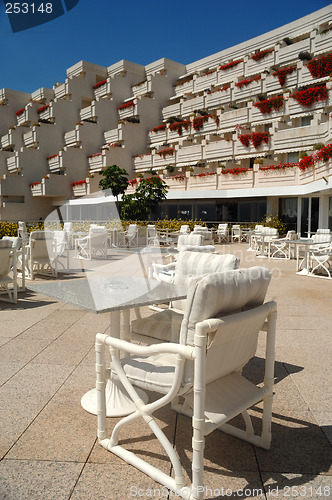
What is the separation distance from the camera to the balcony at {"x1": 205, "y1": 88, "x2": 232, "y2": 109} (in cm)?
2892

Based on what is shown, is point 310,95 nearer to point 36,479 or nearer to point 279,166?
point 279,166

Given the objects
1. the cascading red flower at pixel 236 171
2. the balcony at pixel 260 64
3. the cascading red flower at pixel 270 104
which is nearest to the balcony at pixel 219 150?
the cascading red flower at pixel 270 104

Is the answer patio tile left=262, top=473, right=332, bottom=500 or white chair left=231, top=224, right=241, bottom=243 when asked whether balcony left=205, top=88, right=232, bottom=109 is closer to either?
white chair left=231, top=224, right=241, bottom=243

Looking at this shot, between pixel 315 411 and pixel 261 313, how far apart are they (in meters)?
1.06

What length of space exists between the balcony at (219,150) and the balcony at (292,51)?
7286mm

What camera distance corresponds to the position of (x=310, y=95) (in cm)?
2220

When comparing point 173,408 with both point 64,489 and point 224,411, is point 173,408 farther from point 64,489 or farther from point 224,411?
point 64,489

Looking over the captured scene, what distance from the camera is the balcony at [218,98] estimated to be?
2892 centimetres

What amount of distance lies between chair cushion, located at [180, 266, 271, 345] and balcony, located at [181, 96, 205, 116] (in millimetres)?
31077

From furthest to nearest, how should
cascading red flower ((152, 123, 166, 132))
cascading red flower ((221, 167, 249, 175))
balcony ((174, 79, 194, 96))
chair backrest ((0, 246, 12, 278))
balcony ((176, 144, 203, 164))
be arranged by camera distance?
balcony ((174, 79, 194, 96)) < cascading red flower ((152, 123, 166, 132)) < balcony ((176, 144, 203, 164)) < cascading red flower ((221, 167, 249, 175)) < chair backrest ((0, 246, 12, 278))

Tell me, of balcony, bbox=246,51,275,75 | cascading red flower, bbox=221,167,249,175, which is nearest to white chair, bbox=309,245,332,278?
cascading red flower, bbox=221,167,249,175

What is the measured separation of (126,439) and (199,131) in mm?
28595

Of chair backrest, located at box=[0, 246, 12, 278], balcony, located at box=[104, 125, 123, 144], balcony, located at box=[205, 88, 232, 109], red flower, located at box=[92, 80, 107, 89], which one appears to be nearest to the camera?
chair backrest, located at box=[0, 246, 12, 278]

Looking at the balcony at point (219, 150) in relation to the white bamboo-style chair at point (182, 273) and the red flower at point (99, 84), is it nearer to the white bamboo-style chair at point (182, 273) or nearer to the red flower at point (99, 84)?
the red flower at point (99, 84)
